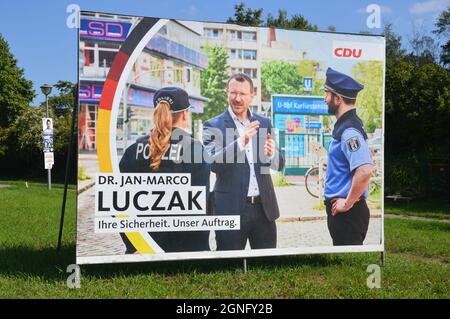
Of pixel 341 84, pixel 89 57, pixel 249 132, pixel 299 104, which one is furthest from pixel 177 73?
pixel 341 84

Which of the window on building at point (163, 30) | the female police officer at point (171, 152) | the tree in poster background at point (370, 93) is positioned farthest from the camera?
the tree in poster background at point (370, 93)

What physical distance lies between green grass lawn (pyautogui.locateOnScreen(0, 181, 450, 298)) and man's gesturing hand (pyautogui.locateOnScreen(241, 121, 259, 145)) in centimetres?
184

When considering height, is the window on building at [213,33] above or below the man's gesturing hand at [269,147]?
above

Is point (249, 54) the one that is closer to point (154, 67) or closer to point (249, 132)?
point (249, 132)

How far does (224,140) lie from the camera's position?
7.33m

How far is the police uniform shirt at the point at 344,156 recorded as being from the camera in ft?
25.6

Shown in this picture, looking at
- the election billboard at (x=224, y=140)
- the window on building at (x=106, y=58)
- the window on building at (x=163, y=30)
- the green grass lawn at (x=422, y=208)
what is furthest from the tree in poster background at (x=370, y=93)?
the green grass lawn at (x=422, y=208)

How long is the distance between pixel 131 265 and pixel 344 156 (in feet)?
11.1

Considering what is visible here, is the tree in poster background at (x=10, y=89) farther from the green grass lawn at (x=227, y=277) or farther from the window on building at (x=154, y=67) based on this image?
the window on building at (x=154, y=67)

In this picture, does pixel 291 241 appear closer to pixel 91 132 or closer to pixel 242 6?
pixel 91 132

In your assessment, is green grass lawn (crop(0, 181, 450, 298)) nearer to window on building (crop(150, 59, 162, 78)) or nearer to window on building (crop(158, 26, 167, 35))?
window on building (crop(150, 59, 162, 78))

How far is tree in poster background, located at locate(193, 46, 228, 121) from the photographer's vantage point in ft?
23.9

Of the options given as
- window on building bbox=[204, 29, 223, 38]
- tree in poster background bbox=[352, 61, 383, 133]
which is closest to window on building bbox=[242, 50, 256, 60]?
window on building bbox=[204, 29, 223, 38]
